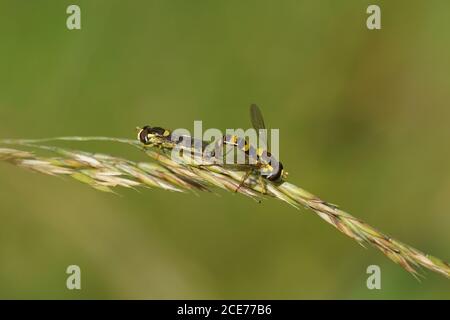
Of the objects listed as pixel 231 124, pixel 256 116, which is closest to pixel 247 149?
pixel 256 116

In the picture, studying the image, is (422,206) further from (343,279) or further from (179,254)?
(179,254)

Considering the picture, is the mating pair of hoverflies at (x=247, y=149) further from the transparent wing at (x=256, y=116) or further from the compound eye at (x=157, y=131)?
the transparent wing at (x=256, y=116)

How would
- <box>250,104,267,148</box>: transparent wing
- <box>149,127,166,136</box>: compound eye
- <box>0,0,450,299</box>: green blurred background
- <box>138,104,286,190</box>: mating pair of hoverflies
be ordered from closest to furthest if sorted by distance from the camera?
1. <box>138,104,286,190</box>: mating pair of hoverflies
2. <box>149,127,166,136</box>: compound eye
3. <box>250,104,267,148</box>: transparent wing
4. <box>0,0,450,299</box>: green blurred background

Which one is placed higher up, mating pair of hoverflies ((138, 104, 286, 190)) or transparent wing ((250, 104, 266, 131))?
transparent wing ((250, 104, 266, 131))

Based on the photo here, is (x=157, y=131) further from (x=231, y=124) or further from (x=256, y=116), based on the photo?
(x=231, y=124)

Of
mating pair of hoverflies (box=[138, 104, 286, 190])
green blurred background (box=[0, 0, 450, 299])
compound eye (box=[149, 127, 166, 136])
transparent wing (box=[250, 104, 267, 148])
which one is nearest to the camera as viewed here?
mating pair of hoverflies (box=[138, 104, 286, 190])

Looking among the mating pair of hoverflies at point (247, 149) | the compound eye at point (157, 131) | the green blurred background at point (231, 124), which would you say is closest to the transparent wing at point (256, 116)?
the mating pair of hoverflies at point (247, 149)

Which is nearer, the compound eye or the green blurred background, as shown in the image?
the compound eye

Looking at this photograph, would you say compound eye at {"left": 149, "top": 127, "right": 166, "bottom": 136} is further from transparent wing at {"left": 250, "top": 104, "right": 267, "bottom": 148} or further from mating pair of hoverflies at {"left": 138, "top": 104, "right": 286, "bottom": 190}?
transparent wing at {"left": 250, "top": 104, "right": 267, "bottom": 148}

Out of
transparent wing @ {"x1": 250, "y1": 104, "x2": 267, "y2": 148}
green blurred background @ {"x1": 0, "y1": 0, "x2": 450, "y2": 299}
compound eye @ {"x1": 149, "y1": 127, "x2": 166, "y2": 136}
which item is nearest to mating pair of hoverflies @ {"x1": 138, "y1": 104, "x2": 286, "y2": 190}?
compound eye @ {"x1": 149, "y1": 127, "x2": 166, "y2": 136}
